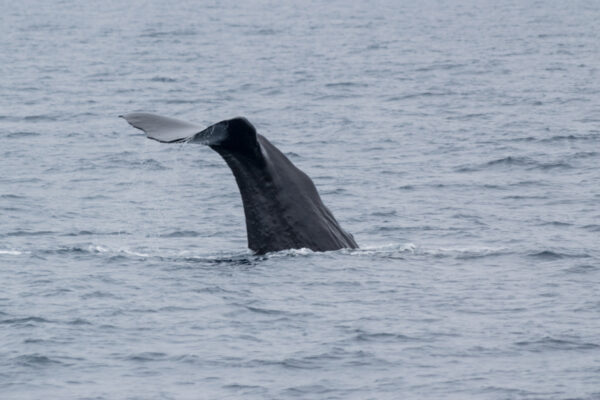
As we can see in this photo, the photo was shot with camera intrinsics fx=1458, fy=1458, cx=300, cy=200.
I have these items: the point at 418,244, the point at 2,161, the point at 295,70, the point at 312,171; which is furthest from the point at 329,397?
the point at 295,70

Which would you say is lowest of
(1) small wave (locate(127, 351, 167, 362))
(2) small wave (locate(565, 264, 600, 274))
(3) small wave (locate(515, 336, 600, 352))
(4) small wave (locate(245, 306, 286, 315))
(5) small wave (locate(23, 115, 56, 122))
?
(5) small wave (locate(23, 115, 56, 122))

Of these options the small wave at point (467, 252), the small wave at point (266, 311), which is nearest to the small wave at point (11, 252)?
the small wave at point (266, 311)

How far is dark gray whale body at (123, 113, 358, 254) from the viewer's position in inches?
525

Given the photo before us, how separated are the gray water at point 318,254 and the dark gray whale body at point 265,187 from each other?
1.03ft

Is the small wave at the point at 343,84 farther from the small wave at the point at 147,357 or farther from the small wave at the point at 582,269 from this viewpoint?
the small wave at the point at 147,357

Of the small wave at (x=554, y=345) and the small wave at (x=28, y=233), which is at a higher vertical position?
the small wave at (x=554, y=345)

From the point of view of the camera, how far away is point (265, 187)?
13.9m

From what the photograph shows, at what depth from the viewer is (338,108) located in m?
36.5

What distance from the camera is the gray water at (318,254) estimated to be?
12.1m

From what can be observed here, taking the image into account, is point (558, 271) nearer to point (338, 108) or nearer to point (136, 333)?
point (136, 333)

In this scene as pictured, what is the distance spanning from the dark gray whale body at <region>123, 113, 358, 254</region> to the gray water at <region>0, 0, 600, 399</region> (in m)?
0.31

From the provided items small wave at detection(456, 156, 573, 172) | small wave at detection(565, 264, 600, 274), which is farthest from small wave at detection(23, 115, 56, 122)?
small wave at detection(565, 264, 600, 274)

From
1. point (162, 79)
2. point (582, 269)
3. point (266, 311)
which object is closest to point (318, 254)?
point (266, 311)

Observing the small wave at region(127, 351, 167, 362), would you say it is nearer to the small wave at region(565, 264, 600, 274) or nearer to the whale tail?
the whale tail
